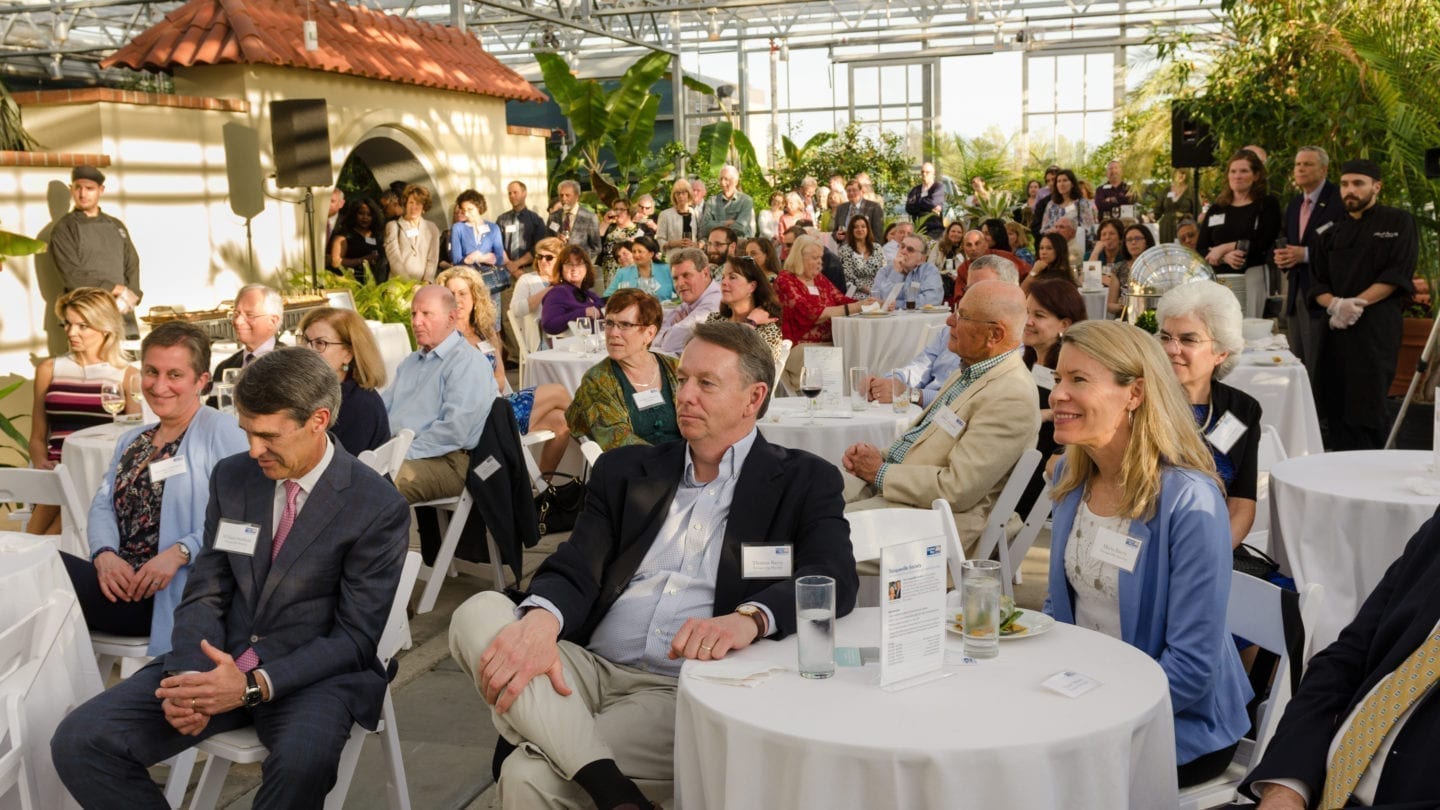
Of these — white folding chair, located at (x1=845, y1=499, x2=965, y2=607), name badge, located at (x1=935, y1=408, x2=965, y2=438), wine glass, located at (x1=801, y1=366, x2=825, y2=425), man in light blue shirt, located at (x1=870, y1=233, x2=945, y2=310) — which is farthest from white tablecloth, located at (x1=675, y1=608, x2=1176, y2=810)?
man in light blue shirt, located at (x1=870, y1=233, x2=945, y2=310)

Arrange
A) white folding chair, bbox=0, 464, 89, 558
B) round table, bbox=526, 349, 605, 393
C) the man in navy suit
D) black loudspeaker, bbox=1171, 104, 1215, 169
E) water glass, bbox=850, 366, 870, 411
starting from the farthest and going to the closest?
black loudspeaker, bbox=1171, 104, 1215, 169 → the man in navy suit → round table, bbox=526, 349, 605, 393 → water glass, bbox=850, 366, 870, 411 → white folding chair, bbox=0, 464, 89, 558

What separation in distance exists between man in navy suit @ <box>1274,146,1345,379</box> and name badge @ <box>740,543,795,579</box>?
594 cm

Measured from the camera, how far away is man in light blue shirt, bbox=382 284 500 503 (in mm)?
5270

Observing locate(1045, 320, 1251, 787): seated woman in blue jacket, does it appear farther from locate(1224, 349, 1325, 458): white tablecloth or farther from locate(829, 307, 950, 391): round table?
locate(829, 307, 950, 391): round table

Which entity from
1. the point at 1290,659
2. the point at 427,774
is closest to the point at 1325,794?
the point at 1290,659

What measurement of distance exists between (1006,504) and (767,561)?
1493mm

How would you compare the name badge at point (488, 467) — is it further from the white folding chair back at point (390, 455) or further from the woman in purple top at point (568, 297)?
the woman in purple top at point (568, 297)

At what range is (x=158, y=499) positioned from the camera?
3.68 m

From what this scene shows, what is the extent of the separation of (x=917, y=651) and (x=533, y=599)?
0.90 meters

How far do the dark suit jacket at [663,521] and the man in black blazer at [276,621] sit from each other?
0.45 m

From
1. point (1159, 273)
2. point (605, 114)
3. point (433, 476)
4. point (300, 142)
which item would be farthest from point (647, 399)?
Result: point (605, 114)

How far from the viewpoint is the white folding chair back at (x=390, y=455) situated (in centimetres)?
441

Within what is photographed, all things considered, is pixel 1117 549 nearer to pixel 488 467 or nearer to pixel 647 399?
pixel 647 399

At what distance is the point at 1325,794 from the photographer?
1982mm
